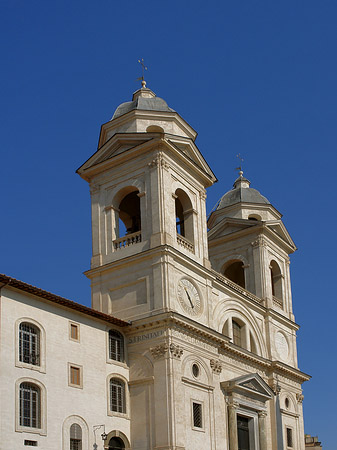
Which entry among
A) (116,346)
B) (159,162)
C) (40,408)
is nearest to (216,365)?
(116,346)

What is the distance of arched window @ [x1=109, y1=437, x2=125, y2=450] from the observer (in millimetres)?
34688

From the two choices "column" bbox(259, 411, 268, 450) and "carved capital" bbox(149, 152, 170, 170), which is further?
"column" bbox(259, 411, 268, 450)

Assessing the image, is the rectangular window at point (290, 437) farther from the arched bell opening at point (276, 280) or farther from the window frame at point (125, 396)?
the window frame at point (125, 396)

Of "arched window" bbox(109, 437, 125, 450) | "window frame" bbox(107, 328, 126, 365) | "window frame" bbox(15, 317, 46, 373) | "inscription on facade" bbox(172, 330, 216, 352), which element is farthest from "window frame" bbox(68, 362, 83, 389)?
"inscription on facade" bbox(172, 330, 216, 352)

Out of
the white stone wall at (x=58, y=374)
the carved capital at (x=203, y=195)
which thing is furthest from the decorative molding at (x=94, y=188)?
the white stone wall at (x=58, y=374)

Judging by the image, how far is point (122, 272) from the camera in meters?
39.2

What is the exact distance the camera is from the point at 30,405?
30.5 m

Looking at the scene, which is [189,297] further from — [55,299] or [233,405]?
[55,299]

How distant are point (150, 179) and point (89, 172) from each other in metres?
4.31

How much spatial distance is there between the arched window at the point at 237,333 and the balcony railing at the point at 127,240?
9.25 m

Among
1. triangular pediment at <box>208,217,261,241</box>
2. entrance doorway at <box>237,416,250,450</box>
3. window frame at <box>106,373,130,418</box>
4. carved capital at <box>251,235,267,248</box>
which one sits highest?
triangular pediment at <box>208,217,261,241</box>

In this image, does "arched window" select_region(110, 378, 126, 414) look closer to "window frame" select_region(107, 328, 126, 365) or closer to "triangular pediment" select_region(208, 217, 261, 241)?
"window frame" select_region(107, 328, 126, 365)

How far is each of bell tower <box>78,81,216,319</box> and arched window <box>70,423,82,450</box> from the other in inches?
274

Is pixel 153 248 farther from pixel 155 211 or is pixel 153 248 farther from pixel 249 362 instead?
pixel 249 362
